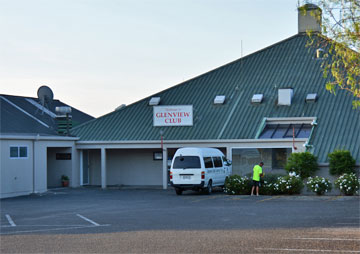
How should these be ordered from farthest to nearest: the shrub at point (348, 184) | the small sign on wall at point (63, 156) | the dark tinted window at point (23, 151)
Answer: the small sign on wall at point (63, 156)
the dark tinted window at point (23, 151)
the shrub at point (348, 184)

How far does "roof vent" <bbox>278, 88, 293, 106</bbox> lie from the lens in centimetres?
3506

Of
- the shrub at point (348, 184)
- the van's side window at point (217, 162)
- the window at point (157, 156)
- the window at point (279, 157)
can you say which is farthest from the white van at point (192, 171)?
the window at point (157, 156)

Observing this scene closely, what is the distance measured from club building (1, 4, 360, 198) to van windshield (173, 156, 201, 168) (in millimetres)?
4472

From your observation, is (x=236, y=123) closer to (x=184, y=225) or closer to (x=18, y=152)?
(x=18, y=152)

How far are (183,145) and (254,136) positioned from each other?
3.96m

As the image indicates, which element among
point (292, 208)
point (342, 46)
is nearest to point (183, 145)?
point (292, 208)

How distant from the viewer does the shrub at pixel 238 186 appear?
29062mm

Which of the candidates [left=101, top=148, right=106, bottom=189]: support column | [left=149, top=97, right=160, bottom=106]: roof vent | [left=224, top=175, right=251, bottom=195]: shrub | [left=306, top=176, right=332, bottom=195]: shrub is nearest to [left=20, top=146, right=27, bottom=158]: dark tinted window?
[left=101, top=148, right=106, bottom=189]: support column

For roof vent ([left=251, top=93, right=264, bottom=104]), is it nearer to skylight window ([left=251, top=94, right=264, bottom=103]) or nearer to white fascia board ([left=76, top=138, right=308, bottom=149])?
skylight window ([left=251, top=94, right=264, bottom=103])

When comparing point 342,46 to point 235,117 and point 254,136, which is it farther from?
point 235,117

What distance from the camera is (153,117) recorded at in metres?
37.1

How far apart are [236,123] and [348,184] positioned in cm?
910

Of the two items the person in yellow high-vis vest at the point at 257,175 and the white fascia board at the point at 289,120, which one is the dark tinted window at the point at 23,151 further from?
the white fascia board at the point at 289,120

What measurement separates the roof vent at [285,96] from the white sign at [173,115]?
518 centimetres
